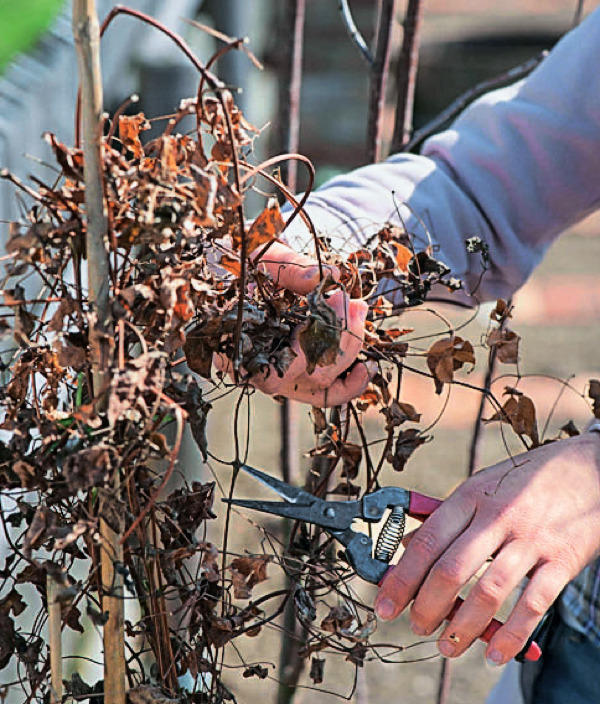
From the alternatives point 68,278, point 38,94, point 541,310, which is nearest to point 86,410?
point 68,278

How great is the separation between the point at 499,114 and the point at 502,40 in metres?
4.21

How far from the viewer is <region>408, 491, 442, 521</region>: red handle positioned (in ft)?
2.60

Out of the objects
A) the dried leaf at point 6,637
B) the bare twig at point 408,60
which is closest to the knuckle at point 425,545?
the dried leaf at point 6,637

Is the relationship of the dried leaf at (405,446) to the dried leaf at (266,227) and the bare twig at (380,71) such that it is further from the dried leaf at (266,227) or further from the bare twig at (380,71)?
the bare twig at (380,71)

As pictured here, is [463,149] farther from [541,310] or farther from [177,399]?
[541,310]

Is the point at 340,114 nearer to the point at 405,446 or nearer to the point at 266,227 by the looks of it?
the point at 405,446

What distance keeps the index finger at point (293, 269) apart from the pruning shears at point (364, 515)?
0.50 feet

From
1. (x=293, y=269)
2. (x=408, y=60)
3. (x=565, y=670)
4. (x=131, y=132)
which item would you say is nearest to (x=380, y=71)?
(x=408, y=60)

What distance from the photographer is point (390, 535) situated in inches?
29.9

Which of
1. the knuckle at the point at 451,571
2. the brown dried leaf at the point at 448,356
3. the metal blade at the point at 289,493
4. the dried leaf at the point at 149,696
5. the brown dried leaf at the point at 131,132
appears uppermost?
the brown dried leaf at the point at 131,132

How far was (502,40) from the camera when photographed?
16.7 ft

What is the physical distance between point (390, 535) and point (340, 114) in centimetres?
392

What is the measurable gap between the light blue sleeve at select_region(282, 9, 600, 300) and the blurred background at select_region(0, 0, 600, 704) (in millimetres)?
257

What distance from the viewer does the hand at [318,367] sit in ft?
2.34
